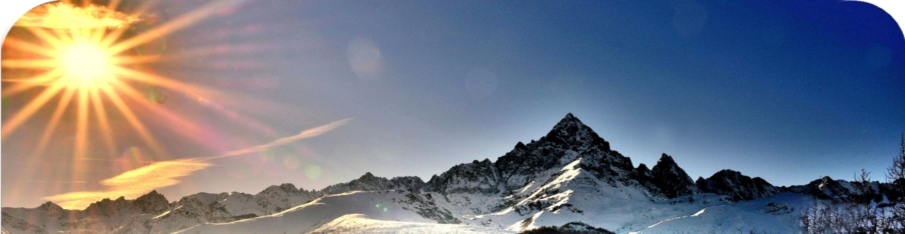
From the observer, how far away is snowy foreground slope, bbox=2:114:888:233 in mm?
63562

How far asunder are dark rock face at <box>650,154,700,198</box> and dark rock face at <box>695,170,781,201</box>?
4756 millimetres

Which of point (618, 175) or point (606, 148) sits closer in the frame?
point (618, 175)

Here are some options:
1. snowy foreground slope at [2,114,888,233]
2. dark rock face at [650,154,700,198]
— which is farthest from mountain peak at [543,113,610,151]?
dark rock face at [650,154,700,198]

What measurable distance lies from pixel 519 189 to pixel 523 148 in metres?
24.1

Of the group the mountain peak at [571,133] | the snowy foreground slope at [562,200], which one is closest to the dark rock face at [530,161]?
the mountain peak at [571,133]

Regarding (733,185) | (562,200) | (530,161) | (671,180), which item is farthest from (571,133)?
(562,200)

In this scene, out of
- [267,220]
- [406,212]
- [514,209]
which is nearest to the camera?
[267,220]

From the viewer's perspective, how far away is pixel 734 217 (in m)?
68.2

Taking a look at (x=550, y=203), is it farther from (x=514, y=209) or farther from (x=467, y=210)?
(x=467, y=210)

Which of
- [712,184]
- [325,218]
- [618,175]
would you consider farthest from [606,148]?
[325,218]

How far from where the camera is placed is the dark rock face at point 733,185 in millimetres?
160125

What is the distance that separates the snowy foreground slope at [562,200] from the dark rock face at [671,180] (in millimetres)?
278

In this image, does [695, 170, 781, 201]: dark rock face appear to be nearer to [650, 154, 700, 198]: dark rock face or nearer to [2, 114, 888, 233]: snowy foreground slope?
[2, 114, 888, 233]: snowy foreground slope

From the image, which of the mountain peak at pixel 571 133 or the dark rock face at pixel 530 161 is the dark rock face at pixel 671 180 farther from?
the mountain peak at pixel 571 133
